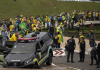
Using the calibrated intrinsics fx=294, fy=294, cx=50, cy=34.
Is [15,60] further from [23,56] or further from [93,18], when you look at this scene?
[93,18]

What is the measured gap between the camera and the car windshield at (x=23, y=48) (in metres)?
15.2

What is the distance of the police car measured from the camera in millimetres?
14266

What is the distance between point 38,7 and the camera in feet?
243

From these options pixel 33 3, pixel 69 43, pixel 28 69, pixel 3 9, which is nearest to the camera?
pixel 28 69

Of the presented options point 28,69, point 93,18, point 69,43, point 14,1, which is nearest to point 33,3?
point 14,1

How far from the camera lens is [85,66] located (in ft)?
56.3

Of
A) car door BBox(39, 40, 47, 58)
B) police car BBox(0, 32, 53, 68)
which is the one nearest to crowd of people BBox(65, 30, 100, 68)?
police car BBox(0, 32, 53, 68)

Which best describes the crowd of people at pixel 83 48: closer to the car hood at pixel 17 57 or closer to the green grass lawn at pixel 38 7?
the car hood at pixel 17 57

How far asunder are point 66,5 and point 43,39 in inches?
2374

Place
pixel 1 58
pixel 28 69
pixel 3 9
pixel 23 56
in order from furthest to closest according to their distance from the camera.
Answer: pixel 3 9
pixel 1 58
pixel 23 56
pixel 28 69

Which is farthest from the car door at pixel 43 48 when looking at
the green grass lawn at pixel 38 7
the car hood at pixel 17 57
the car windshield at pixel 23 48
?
the green grass lawn at pixel 38 7

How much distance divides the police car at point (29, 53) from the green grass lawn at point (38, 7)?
51.4m

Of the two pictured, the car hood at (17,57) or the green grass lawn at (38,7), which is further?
the green grass lawn at (38,7)

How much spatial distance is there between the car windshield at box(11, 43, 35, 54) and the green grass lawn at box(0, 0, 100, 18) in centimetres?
5210
